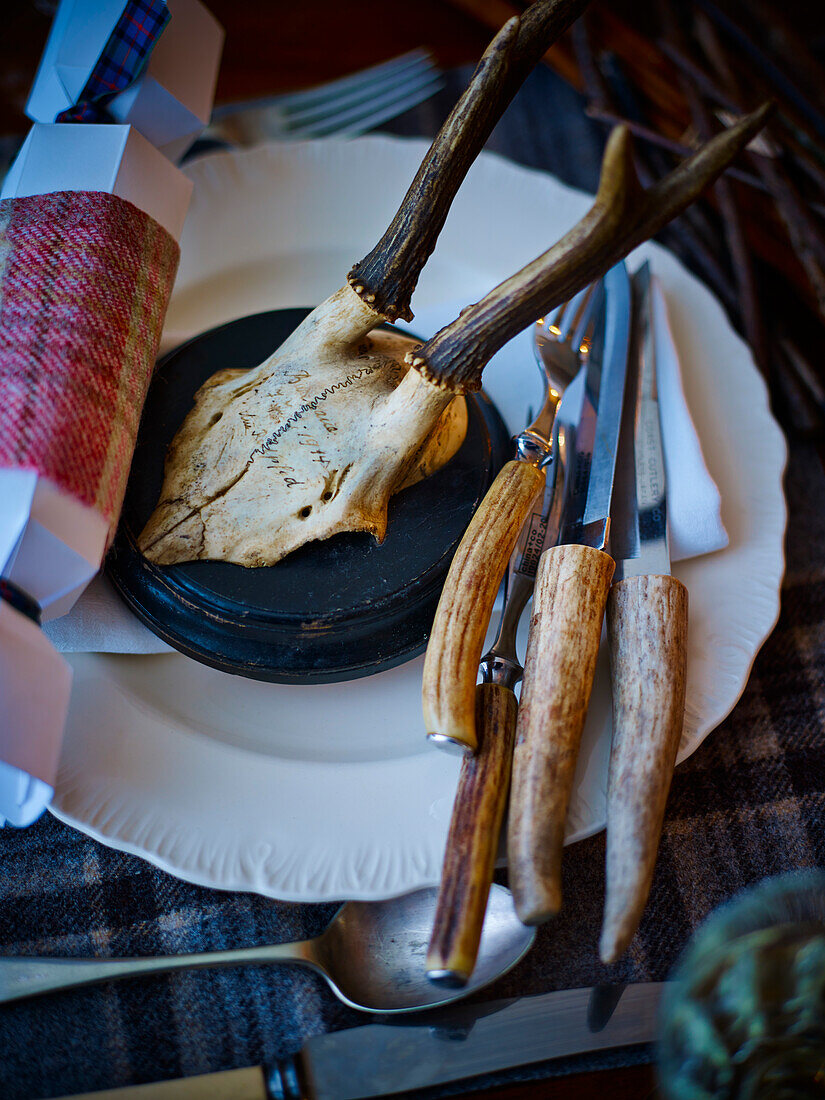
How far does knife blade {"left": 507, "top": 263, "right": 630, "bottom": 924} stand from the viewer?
1.36 feet

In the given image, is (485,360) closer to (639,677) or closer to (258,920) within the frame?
(639,677)

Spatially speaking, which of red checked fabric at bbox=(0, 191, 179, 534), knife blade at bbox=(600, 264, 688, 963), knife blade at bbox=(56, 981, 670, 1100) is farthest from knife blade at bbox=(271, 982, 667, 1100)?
red checked fabric at bbox=(0, 191, 179, 534)

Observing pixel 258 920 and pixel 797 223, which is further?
pixel 797 223

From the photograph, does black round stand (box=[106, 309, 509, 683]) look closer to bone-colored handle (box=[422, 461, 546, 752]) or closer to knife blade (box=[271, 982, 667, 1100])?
bone-colored handle (box=[422, 461, 546, 752])

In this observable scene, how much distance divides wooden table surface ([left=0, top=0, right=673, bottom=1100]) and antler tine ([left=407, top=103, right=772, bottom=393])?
0.67m

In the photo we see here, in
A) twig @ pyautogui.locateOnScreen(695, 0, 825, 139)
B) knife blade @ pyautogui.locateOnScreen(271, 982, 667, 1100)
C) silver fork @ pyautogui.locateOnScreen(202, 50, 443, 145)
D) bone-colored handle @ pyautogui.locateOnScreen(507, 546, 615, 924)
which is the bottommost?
knife blade @ pyautogui.locateOnScreen(271, 982, 667, 1100)

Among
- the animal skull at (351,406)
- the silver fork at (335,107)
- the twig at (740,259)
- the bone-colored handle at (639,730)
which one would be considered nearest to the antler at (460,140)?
the animal skull at (351,406)

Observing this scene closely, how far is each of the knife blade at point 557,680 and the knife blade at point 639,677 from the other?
0.02m

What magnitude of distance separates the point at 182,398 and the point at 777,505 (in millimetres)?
497

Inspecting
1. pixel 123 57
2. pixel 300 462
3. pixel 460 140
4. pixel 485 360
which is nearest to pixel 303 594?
pixel 300 462

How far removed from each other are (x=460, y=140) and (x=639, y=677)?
1.12 feet

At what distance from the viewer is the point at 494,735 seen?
46cm

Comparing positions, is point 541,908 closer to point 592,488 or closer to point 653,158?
point 592,488

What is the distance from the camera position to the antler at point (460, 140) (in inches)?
18.2
